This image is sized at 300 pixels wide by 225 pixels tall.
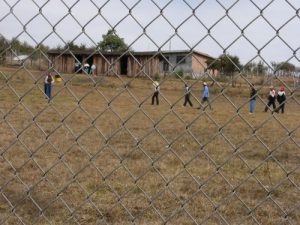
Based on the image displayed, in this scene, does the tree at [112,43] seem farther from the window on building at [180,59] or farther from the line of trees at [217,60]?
the window on building at [180,59]

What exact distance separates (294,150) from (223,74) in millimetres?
6492

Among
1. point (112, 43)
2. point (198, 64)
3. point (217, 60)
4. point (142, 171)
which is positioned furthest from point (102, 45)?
point (142, 171)

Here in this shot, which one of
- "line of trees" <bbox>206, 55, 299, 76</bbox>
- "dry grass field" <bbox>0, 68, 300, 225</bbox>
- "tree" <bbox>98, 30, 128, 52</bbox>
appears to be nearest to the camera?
"line of trees" <bbox>206, 55, 299, 76</bbox>

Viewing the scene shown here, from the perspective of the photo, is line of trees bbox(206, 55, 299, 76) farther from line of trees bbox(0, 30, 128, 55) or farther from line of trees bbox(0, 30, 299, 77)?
line of trees bbox(0, 30, 128, 55)

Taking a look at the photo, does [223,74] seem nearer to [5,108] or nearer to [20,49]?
[20,49]

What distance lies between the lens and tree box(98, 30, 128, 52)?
2212 mm

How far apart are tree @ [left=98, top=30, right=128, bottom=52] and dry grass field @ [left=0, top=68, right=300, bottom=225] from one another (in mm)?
163

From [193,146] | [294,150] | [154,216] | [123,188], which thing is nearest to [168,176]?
[123,188]

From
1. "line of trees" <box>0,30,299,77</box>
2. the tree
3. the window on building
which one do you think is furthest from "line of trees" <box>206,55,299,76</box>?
the tree

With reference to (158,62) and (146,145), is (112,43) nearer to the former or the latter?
(158,62)

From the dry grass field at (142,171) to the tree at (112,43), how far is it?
163mm

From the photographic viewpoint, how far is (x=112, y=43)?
2.36m

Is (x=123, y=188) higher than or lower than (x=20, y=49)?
lower

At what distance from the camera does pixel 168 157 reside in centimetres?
733
